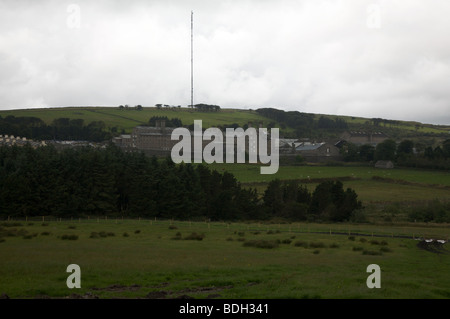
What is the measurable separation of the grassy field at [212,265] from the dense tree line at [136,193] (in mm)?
12086

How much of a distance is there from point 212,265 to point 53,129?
165 meters

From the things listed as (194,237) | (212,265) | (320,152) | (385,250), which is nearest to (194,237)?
(194,237)

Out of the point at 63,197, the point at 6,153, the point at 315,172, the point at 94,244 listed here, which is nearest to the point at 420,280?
the point at 94,244

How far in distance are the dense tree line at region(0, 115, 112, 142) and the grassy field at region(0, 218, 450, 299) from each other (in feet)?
433

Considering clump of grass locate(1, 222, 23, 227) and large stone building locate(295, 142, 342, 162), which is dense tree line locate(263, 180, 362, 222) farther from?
large stone building locate(295, 142, 342, 162)

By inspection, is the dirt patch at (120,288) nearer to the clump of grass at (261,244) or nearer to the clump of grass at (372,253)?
the clump of grass at (261,244)

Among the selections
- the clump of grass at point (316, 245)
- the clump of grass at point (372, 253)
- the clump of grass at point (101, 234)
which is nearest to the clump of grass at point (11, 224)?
the clump of grass at point (101, 234)

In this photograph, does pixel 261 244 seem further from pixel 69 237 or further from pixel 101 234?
pixel 69 237

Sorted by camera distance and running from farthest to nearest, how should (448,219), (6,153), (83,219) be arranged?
1. (6,153)
2. (448,219)
3. (83,219)

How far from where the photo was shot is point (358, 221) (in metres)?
60.5

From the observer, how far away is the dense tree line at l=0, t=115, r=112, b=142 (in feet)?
538

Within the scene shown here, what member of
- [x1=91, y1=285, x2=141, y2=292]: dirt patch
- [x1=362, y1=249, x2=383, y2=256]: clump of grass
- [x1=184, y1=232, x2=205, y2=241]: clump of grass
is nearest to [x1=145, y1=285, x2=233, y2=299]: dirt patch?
[x1=91, y1=285, x2=141, y2=292]: dirt patch

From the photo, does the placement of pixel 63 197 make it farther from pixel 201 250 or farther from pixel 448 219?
pixel 448 219
